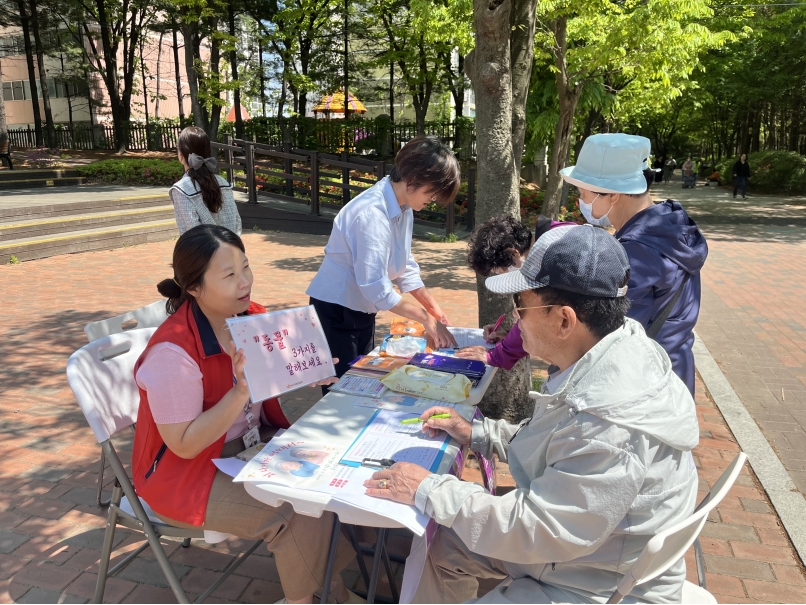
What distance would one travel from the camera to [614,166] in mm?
2549

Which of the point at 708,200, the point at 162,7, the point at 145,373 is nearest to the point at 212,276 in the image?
the point at 145,373

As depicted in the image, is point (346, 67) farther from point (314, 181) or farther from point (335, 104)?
point (314, 181)

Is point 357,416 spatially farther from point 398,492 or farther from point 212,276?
point 212,276

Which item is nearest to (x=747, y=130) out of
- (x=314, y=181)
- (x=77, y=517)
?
(x=314, y=181)

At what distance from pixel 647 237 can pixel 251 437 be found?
167cm

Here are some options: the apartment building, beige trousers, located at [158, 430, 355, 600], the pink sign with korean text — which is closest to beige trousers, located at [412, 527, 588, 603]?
beige trousers, located at [158, 430, 355, 600]

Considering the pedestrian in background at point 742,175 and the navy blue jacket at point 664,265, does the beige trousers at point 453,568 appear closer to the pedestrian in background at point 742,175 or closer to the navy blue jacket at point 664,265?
the navy blue jacket at point 664,265

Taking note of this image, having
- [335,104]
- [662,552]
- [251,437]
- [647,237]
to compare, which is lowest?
[251,437]

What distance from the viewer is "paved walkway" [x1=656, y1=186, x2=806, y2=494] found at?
4.60 metres

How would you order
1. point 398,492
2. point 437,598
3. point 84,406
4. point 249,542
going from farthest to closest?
point 249,542, point 84,406, point 437,598, point 398,492

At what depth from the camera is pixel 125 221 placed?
12148 mm

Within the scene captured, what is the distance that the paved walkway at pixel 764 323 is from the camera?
15.1ft

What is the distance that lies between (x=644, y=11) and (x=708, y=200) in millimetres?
16198

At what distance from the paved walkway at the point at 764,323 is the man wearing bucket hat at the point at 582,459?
104 inches
